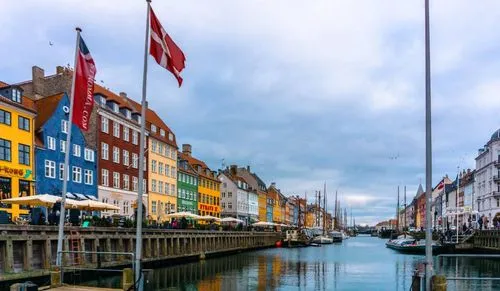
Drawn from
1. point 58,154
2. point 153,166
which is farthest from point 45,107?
point 153,166

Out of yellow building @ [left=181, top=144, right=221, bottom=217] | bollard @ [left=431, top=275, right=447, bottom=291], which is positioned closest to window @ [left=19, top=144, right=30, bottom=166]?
bollard @ [left=431, top=275, right=447, bottom=291]

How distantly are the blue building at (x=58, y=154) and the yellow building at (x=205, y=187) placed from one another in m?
38.2

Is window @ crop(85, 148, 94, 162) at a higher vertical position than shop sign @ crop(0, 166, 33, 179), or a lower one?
higher

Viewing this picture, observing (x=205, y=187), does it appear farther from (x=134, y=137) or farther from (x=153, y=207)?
(x=134, y=137)

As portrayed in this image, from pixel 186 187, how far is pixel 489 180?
57783 mm

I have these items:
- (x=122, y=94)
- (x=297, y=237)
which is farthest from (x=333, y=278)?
(x=297, y=237)

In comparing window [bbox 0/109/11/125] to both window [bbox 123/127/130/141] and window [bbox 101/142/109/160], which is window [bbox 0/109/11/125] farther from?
window [bbox 123/127/130/141]

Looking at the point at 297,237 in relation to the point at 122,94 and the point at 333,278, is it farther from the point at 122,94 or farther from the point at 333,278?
the point at 333,278

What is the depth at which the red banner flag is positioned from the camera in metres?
20.6

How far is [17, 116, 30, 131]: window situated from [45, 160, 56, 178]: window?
4.26 m

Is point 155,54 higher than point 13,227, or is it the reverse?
point 155,54

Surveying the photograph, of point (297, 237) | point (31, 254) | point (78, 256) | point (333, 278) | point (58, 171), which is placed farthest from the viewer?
point (297, 237)

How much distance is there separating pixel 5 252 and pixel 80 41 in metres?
13.2

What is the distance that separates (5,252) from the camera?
27531mm
